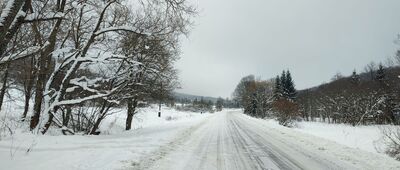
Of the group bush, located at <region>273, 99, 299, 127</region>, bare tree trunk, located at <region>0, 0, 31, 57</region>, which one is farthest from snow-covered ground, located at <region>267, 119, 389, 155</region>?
bare tree trunk, located at <region>0, 0, 31, 57</region>

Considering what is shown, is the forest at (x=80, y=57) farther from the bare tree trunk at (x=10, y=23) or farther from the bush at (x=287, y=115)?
the bush at (x=287, y=115)

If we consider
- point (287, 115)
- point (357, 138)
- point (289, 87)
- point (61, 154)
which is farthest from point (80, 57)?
point (289, 87)

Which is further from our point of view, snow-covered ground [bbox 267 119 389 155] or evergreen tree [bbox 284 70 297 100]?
evergreen tree [bbox 284 70 297 100]

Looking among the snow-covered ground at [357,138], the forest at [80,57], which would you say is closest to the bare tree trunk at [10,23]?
the forest at [80,57]

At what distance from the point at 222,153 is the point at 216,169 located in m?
2.70

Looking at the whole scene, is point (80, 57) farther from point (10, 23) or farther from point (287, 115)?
point (287, 115)

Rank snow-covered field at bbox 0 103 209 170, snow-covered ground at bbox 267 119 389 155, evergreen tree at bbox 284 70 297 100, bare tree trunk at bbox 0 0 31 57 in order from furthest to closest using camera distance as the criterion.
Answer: evergreen tree at bbox 284 70 297 100 < snow-covered ground at bbox 267 119 389 155 < snow-covered field at bbox 0 103 209 170 < bare tree trunk at bbox 0 0 31 57

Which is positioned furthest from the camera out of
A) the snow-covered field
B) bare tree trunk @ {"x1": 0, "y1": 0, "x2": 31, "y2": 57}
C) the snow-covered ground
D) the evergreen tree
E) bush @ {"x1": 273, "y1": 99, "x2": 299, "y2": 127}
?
the evergreen tree

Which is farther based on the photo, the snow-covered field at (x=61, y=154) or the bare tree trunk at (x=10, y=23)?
the snow-covered field at (x=61, y=154)

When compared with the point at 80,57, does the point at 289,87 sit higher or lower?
higher

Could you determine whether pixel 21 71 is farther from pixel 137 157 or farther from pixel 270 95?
pixel 270 95

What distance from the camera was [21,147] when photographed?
7.84 metres

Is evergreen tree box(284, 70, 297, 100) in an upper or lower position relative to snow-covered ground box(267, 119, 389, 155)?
upper

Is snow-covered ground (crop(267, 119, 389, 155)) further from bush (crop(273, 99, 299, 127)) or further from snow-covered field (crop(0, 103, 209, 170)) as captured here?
snow-covered field (crop(0, 103, 209, 170))
